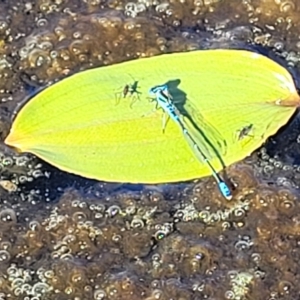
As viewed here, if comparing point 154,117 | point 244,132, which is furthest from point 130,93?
point 244,132

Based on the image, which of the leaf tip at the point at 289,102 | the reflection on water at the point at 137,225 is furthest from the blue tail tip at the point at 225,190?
the leaf tip at the point at 289,102

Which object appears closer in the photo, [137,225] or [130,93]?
[137,225]

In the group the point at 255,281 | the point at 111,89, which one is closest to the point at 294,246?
the point at 255,281

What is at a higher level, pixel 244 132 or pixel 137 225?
pixel 244 132

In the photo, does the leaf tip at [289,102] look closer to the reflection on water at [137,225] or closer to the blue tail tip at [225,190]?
the reflection on water at [137,225]

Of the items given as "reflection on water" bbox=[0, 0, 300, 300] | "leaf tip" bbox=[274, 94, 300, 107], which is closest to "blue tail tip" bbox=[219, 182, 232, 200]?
"reflection on water" bbox=[0, 0, 300, 300]

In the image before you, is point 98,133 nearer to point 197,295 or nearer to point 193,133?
point 193,133

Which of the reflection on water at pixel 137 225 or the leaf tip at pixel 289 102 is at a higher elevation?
the leaf tip at pixel 289 102

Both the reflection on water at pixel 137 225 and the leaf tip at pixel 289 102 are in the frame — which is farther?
the leaf tip at pixel 289 102

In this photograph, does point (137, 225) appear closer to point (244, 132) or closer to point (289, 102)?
point (244, 132)
